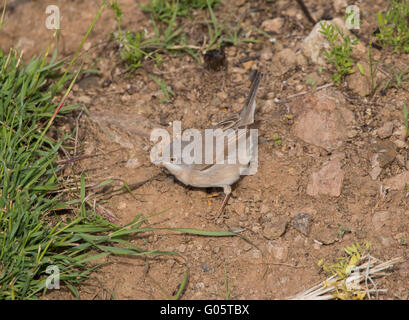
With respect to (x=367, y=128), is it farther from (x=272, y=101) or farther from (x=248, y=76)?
(x=248, y=76)

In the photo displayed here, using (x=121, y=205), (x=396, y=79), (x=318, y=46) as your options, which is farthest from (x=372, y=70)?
(x=121, y=205)

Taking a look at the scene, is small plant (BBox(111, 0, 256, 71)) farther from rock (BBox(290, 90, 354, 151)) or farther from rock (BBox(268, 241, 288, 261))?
rock (BBox(268, 241, 288, 261))

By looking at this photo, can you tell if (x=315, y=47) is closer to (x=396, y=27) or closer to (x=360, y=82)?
(x=360, y=82)

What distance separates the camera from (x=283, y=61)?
22.5 feet

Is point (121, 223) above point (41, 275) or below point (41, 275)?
above

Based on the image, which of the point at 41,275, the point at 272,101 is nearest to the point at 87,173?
the point at 41,275

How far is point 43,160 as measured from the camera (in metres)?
5.74

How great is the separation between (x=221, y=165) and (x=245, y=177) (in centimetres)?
46

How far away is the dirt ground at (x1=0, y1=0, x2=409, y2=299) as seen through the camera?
16.7 feet

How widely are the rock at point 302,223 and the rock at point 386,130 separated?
4.68 ft

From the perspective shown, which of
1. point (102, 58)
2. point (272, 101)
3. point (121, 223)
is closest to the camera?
point (121, 223)
